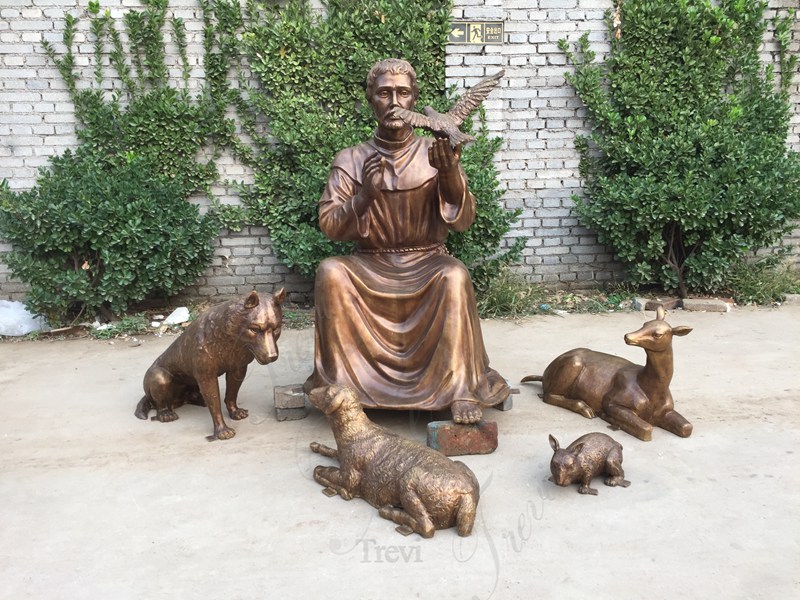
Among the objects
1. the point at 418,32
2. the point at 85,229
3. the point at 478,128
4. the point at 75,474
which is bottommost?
the point at 75,474

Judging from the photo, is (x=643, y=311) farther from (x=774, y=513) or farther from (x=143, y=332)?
(x=143, y=332)

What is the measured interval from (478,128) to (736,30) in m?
2.86


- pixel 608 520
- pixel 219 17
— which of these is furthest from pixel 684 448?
pixel 219 17

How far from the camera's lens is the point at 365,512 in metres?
3.22

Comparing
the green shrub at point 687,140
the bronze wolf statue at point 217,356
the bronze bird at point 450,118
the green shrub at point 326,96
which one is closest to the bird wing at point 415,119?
the bronze bird at point 450,118

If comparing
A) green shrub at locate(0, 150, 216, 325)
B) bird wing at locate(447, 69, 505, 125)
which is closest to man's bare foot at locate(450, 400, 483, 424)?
bird wing at locate(447, 69, 505, 125)

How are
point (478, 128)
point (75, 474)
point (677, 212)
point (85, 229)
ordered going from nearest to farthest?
point (75, 474) < point (85, 229) < point (677, 212) < point (478, 128)

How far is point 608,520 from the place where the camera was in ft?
Answer: 10.3

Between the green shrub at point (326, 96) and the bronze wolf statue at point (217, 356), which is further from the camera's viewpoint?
the green shrub at point (326, 96)

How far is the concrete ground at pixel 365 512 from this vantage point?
2.73m

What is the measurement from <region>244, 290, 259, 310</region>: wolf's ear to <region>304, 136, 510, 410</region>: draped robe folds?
0.48 m

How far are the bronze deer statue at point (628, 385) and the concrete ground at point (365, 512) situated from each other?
84 millimetres

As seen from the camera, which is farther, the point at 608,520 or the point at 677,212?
the point at 677,212

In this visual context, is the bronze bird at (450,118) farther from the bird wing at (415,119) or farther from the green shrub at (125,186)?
the green shrub at (125,186)
